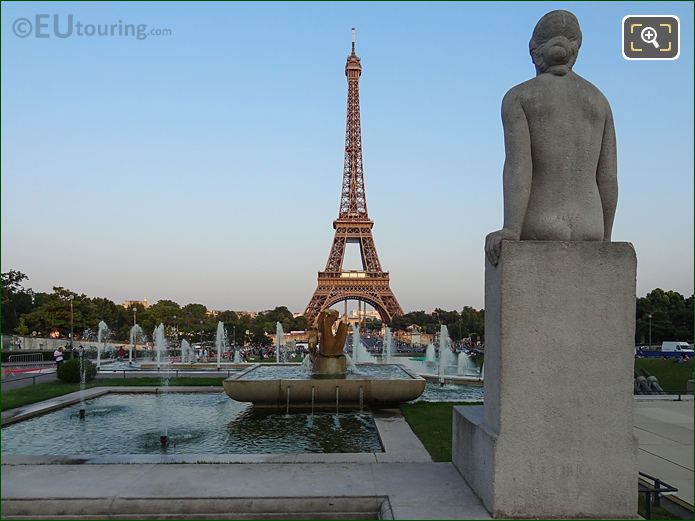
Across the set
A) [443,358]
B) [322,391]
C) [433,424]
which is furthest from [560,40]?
[443,358]

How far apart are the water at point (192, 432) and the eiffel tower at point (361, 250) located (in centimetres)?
4454

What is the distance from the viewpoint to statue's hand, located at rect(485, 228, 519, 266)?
476cm

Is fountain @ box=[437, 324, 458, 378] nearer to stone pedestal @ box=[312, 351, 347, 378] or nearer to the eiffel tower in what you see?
stone pedestal @ box=[312, 351, 347, 378]

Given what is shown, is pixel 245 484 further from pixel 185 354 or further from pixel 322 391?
pixel 185 354

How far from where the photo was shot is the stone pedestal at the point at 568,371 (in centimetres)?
458

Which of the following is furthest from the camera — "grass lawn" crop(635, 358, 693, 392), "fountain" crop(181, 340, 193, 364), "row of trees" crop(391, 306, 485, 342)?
"row of trees" crop(391, 306, 485, 342)

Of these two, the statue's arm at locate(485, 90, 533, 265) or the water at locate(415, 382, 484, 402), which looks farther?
the water at locate(415, 382, 484, 402)

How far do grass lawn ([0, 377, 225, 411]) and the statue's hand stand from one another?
1144 cm

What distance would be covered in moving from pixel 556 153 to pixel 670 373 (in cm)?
2224

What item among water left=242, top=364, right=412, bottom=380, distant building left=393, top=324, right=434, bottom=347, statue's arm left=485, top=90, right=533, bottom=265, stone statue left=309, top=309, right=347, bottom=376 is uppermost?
statue's arm left=485, top=90, right=533, bottom=265

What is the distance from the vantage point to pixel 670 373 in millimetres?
22766

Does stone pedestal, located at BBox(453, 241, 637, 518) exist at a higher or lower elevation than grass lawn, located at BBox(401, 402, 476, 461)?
higher

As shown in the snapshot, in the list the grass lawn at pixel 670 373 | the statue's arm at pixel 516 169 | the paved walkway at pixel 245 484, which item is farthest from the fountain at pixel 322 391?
the grass lawn at pixel 670 373

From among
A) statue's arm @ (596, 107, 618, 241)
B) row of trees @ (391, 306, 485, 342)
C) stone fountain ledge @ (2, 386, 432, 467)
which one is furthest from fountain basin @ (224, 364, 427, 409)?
row of trees @ (391, 306, 485, 342)
